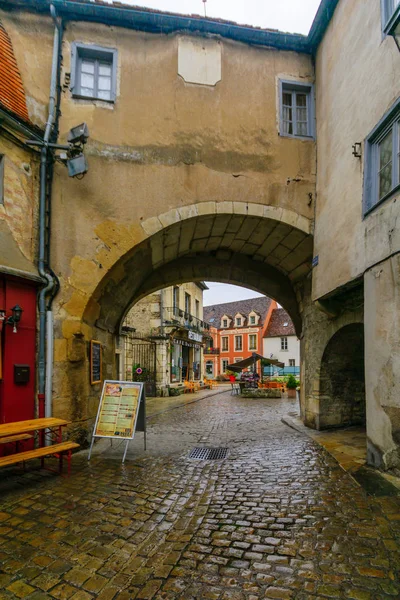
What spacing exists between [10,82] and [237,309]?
41.6 metres

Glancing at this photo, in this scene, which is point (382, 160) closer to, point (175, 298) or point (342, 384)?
point (342, 384)

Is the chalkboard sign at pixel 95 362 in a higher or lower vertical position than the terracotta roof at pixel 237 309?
lower

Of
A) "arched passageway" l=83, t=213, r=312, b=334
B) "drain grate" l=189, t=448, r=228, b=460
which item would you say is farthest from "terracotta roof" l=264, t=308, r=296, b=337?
"drain grate" l=189, t=448, r=228, b=460

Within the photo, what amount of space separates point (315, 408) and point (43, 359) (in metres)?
5.72

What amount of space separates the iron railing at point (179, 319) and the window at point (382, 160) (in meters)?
15.2

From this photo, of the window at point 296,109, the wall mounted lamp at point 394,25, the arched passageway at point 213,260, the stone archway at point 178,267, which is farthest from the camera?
the window at point 296,109

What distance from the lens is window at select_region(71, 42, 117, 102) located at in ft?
22.7

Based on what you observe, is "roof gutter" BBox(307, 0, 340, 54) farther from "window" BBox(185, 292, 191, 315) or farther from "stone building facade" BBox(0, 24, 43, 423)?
"window" BBox(185, 292, 191, 315)

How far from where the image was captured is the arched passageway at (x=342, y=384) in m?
7.62

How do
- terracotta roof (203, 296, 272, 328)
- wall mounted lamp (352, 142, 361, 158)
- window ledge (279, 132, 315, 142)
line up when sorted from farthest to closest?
terracotta roof (203, 296, 272, 328) < window ledge (279, 132, 315, 142) < wall mounted lamp (352, 142, 361, 158)

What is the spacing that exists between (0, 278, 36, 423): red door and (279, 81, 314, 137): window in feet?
19.8

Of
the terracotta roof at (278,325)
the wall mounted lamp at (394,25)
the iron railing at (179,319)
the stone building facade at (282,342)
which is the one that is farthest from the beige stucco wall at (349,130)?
the terracotta roof at (278,325)

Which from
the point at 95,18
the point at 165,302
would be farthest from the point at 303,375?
the point at 165,302

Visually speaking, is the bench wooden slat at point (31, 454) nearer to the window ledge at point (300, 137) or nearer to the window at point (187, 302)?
the window ledge at point (300, 137)
